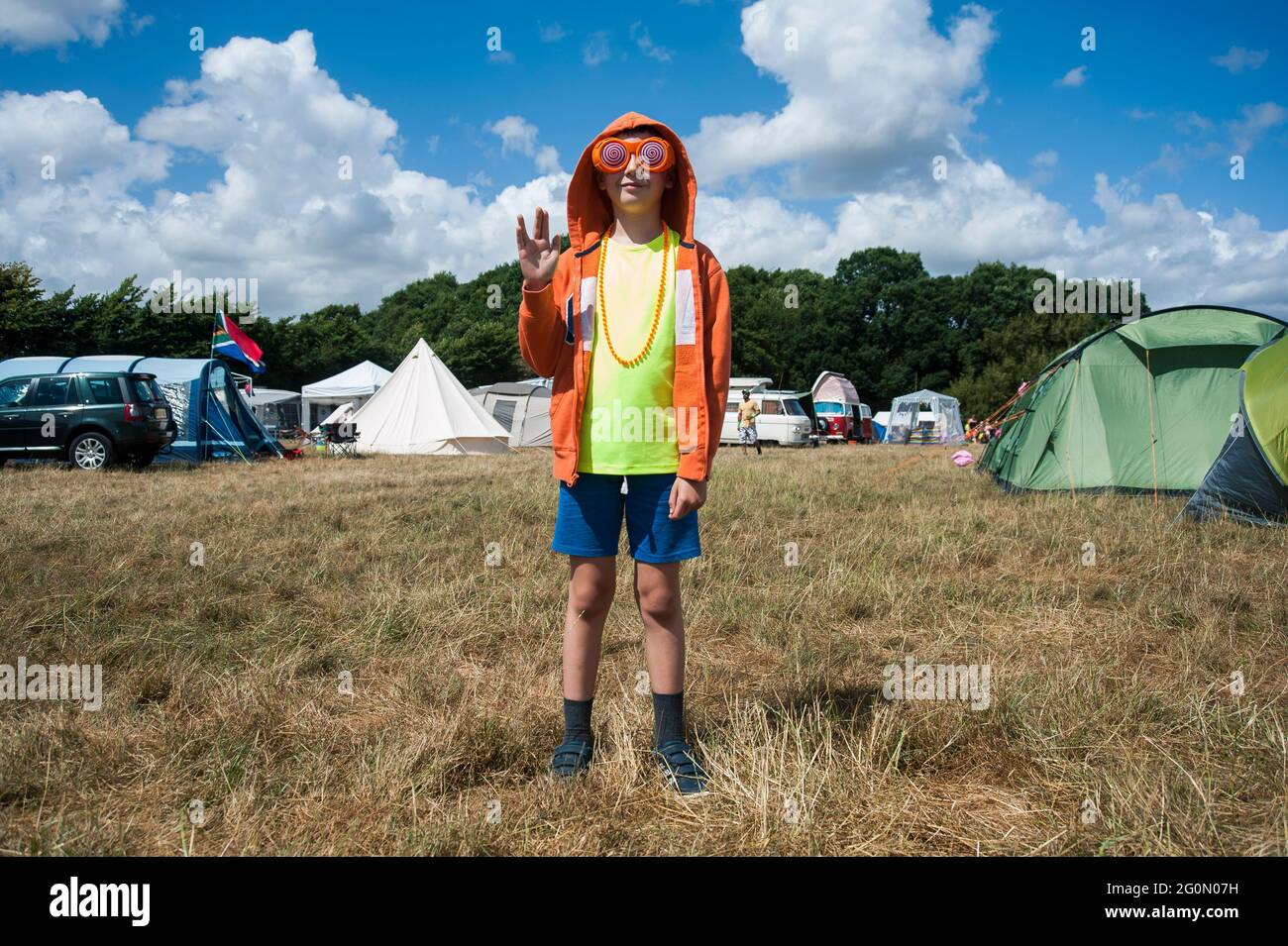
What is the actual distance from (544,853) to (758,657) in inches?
67.3

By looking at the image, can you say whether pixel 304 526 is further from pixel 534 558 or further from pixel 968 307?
pixel 968 307

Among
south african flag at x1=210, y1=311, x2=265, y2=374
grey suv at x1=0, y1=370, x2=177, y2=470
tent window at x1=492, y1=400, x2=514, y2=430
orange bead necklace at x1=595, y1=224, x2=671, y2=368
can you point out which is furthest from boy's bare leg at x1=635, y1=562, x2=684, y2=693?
tent window at x1=492, y1=400, x2=514, y2=430

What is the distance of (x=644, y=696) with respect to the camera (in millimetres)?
2842

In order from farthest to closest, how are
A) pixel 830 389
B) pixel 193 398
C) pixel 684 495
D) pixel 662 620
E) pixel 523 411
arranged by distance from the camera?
pixel 830 389 → pixel 523 411 → pixel 193 398 → pixel 662 620 → pixel 684 495

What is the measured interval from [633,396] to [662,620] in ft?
2.00

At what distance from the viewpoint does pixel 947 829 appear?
2020 millimetres

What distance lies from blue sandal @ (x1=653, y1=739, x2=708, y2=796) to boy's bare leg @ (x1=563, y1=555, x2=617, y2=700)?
0.26 metres

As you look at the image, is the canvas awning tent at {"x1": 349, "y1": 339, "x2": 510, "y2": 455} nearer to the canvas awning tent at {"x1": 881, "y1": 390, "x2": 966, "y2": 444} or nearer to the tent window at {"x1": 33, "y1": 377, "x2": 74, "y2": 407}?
the tent window at {"x1": 33, "y1": 377, "x2": 74, "y2": 407}

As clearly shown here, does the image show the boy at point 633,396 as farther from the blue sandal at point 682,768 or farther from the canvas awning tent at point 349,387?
the canvas awning tent at point 349,387

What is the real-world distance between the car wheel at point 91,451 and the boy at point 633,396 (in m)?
11.9

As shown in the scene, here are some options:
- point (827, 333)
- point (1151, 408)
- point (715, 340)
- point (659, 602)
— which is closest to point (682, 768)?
point (659, 602)

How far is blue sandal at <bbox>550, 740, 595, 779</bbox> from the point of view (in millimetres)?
2260

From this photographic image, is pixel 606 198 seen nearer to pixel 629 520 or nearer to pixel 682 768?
pixel 629 520

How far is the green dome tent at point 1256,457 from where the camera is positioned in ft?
19.6
